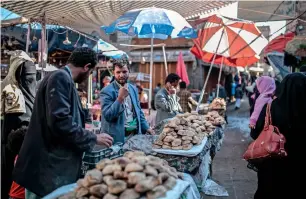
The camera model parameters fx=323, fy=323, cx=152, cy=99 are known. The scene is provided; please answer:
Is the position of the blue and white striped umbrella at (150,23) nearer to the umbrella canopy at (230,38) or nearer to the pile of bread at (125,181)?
the umbrella canopy at (230,38)

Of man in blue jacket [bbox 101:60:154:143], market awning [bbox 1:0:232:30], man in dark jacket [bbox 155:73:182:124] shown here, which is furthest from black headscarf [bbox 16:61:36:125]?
man in dark jacket [bbox 155:73:182:124]

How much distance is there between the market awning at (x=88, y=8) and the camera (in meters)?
6.38

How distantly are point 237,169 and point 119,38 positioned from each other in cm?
1185

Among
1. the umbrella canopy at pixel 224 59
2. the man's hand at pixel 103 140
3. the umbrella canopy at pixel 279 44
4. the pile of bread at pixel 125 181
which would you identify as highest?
the umbrella canopy at pixel 279 44

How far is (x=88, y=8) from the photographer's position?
23.4 feet

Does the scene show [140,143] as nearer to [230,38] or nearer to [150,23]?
[150,23]

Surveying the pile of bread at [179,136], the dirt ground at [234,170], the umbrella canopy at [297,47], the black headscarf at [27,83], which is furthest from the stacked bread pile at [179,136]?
the umbrella canopy at [297,47]

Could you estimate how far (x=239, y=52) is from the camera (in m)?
9.38

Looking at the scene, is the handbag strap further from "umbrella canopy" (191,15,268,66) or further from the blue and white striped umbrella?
"umbrella canopy" (191,15,268,66)

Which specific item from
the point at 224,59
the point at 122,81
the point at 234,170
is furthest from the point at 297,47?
the point at 122,81

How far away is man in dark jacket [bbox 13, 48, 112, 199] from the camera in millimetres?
2270

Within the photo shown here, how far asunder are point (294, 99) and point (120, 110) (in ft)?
6.12

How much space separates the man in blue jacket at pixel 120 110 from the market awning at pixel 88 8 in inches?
123

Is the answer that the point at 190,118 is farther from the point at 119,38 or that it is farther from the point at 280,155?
the point at 119,38
